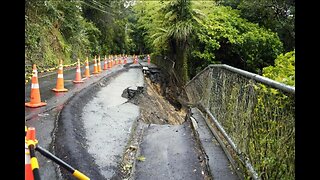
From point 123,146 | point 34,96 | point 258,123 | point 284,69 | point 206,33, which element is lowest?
point 123,146

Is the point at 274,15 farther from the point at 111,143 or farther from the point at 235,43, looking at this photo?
the point at 111,143

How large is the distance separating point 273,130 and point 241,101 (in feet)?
4.35

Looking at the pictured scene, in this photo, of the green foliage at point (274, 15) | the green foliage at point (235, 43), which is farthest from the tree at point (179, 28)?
the green foliage at point (274, 15)

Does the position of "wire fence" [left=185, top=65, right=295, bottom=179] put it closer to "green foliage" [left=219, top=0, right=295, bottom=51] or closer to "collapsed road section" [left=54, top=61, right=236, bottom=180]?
"collapsed road section" [left=54, top=61, right=236, bottom=180]

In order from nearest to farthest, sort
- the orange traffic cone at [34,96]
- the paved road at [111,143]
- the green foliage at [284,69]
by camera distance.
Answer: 1. the green foliage at [284,69]
2. the paved road at [111,143]
3. the orange traffic cone at [34,96]

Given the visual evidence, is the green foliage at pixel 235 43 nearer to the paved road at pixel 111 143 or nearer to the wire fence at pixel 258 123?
the paved road at pixel 111 143

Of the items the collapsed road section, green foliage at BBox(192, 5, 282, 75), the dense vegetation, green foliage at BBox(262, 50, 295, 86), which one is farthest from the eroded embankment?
green foliage at BBox(192, 5, 282, 75)

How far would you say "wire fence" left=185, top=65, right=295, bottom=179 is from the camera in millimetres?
2984

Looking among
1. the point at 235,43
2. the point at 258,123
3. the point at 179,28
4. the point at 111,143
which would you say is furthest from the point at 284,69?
the point at 179,28

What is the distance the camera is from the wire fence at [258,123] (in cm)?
298

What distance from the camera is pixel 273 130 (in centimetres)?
330

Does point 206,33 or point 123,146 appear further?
point 206,33

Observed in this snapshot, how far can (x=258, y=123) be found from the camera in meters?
3.81
